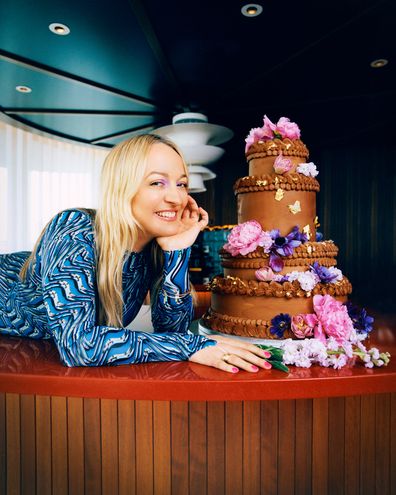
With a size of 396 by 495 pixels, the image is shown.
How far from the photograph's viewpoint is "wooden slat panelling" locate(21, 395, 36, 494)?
3.46 ft

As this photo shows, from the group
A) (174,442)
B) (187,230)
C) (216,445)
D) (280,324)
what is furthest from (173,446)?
(187,230)

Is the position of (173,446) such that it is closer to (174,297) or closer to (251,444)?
(251,444)

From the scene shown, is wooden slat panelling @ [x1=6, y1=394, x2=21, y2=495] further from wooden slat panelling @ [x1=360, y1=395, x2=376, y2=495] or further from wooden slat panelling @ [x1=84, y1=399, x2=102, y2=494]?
wooden slat panelling @ [x1=360, y1=395, x2=376, y2=495]

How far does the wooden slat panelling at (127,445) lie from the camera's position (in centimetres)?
104

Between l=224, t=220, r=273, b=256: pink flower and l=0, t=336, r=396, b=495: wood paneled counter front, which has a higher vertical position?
l=224, t=220, r=273, b=256: pink flower

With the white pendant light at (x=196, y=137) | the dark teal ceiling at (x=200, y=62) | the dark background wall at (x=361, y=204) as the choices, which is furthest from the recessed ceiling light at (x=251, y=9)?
the dark background wall at (x=361, y=204)

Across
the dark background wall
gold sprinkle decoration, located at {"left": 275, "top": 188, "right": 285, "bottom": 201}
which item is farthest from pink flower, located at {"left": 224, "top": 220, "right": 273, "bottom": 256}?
the dark background wall

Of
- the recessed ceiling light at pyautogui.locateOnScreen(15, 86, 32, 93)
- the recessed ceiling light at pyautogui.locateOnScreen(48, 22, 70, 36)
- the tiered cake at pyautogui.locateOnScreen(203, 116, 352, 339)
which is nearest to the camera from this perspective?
the tiered cake at pyautogui.locateOnScreen(203, 116, 352, 339)

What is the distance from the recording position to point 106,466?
105 centimetres

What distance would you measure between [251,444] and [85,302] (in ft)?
1.97

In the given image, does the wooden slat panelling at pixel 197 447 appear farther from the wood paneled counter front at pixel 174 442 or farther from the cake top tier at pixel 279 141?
the cake top tier at pixel 279 141

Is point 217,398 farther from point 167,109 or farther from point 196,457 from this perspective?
point 167,109

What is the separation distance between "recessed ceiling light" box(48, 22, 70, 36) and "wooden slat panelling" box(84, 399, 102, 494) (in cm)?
186

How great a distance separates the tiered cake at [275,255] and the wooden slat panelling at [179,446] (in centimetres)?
36
